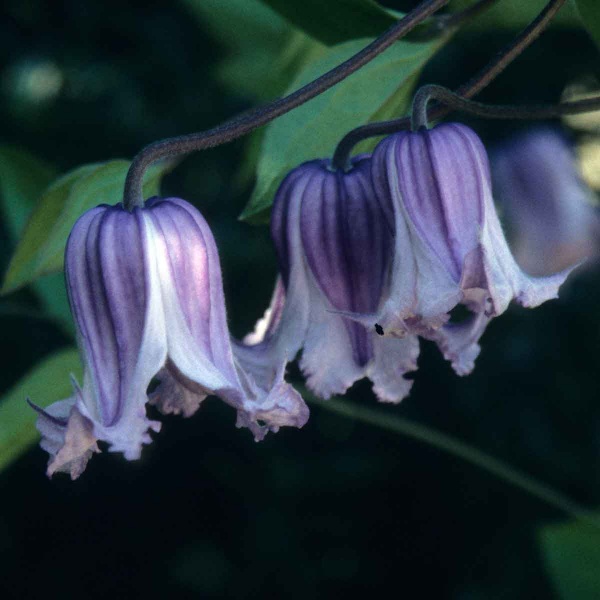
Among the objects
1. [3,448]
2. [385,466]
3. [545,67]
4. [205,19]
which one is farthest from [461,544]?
[3,448]

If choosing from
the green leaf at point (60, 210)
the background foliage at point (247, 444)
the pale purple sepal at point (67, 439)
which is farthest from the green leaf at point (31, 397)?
the background foliage at point (247, 444)

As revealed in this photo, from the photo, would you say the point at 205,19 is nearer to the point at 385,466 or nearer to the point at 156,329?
the point at 156,329

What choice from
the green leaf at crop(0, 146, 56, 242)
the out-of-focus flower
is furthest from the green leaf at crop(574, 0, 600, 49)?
the green leaf at crop(0, 146, 56, 242)

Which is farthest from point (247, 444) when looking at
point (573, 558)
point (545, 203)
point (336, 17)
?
point (336, 17)

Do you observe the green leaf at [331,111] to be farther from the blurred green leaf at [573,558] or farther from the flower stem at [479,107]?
the blurred green leaf at [573,558]

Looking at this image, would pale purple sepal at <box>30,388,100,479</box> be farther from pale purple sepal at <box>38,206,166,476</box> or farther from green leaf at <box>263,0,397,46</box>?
green leaf at <box>263,0,397,46</box>

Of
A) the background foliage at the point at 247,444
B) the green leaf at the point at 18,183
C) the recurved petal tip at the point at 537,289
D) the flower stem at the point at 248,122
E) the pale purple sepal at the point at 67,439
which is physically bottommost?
the background foliage at the point at 247,444
